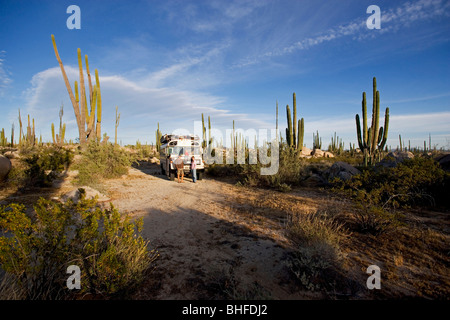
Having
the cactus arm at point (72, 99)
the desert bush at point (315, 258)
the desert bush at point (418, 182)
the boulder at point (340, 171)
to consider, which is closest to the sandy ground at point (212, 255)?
the desert bush at point (315, 258)

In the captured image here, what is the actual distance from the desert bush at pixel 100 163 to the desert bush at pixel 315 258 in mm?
7705

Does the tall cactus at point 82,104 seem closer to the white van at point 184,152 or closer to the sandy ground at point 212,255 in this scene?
the white van at point 184,152

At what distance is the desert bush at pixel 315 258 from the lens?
2596mm

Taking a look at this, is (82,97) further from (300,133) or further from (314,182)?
(300,133)

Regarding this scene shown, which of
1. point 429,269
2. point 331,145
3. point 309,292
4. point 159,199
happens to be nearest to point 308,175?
point 159,199

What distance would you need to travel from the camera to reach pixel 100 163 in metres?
10.5

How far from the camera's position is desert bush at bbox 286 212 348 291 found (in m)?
2.60

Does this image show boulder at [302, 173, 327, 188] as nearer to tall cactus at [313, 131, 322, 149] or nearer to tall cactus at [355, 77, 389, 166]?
tall cactus at [355, 77, 389, 166]

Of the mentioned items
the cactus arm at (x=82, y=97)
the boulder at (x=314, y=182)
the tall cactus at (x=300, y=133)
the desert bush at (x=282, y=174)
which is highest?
the cactus arm at (x=82, y=97)

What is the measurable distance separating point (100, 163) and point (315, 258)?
1039 cm

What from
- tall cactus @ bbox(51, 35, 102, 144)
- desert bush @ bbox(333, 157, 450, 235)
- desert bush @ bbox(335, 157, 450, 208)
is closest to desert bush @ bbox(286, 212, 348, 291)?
desert bush @ bbox(333, 157, 450, 235)

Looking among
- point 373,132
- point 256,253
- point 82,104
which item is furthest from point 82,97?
point 373,132

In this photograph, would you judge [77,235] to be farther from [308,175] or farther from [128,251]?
[308,175]

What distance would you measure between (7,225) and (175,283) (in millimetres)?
1966
